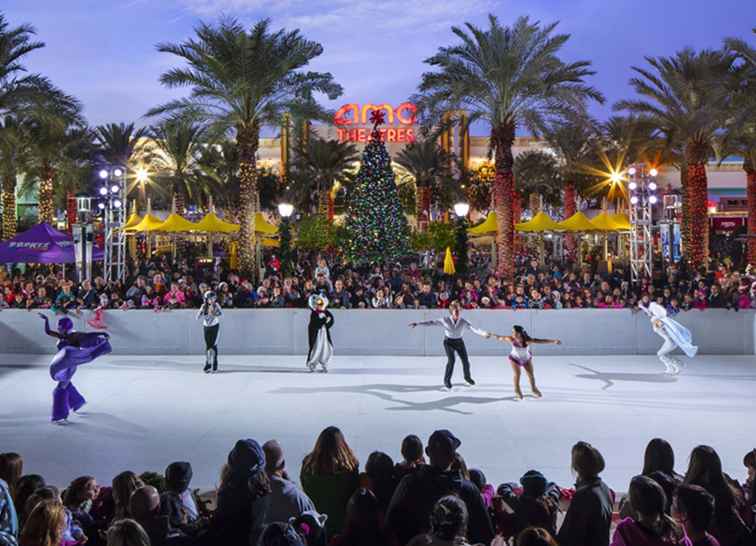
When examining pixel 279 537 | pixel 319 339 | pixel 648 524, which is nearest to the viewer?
pixel 279 537

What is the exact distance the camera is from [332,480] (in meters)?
5.29

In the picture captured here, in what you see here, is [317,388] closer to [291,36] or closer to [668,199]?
[291,36]

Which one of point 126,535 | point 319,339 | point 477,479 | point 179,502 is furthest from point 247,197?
point 126,535

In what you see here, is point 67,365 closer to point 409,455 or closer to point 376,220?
point 409,455

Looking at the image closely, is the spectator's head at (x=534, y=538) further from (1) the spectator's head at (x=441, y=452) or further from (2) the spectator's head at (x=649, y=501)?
(1) the spectator's head at (x=441, y=452)

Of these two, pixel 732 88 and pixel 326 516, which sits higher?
pixel 732 88

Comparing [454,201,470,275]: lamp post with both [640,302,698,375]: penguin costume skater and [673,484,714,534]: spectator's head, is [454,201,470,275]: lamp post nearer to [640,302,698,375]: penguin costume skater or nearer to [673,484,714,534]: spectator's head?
[640,302,698,375]: penguin costume skater

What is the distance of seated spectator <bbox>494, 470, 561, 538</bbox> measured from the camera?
470cm

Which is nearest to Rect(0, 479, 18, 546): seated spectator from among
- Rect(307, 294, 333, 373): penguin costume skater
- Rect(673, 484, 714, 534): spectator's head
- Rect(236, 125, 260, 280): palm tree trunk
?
Rect(673, 484, 714, 534): spectator's head

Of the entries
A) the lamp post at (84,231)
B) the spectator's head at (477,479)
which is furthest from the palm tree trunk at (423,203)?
the spectator's head at (477,479)

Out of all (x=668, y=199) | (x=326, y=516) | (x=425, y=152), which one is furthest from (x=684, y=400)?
(x=425, y=152)

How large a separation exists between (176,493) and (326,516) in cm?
100

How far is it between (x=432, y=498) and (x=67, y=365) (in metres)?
7.74

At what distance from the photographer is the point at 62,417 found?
10789 millimetres
